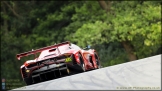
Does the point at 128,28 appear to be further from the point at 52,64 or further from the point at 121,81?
the point at 121,81

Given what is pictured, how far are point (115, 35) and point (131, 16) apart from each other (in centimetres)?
158

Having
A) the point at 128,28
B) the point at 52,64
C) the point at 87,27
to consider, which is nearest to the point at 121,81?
the point at 52,64

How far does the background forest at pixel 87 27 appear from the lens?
23.1m

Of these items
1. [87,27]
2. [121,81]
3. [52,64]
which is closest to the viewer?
[121,81]

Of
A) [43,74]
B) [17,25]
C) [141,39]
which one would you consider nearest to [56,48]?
[43,74]

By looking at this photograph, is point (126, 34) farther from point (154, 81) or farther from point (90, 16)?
point (154, 81)

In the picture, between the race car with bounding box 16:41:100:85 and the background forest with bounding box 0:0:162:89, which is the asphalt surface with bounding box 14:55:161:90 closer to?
the race car with bounding box 16:41:100:85

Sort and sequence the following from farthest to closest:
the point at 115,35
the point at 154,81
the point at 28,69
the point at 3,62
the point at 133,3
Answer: the point at 3,62 → the point at 133,3 → the point at 115,35 → the point at 28,69 → the point at 154,81

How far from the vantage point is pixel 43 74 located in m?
11.0

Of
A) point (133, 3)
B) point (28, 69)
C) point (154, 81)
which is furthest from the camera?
point (133, 3)

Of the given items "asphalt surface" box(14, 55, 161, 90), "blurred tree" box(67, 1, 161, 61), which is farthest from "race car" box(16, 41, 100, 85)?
"blurred tree" box(67, 1, 161, 61)

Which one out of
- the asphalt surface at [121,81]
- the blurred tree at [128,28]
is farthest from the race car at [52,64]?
the blurred tree at [128,28]

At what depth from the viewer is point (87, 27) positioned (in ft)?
78.5

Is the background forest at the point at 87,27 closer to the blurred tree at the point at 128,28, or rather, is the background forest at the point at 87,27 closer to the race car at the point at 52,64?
the blurred tree at the point at 128,28
